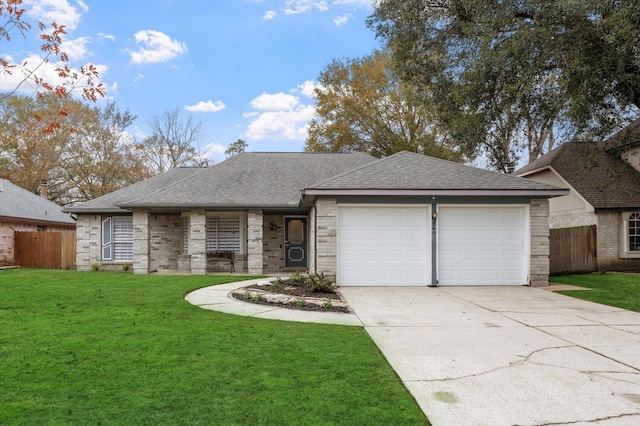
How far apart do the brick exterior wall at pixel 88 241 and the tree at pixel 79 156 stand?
1535 centimetres

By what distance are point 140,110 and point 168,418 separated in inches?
1294

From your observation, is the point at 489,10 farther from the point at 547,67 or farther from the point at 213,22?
the point at 213,22

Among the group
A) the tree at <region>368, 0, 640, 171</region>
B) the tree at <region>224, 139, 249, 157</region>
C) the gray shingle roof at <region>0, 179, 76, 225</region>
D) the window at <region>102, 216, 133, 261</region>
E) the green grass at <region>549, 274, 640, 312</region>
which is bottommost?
the green grass at <region>549, 274, 640, 312</region>

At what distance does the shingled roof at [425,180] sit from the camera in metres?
11.3

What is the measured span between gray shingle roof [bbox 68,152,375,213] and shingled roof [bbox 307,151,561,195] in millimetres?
3608

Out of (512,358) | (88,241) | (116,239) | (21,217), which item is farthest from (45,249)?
(512,358)

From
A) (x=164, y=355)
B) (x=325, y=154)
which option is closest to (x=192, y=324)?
(x=164, y=355)

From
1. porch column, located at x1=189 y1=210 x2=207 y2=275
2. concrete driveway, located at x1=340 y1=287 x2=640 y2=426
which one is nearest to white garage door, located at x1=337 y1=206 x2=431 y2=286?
concrete driveway, located at x1=340 y1=287 x2=640 y2=426

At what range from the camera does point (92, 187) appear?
31.1 metres

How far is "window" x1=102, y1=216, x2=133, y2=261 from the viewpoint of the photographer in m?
16.8

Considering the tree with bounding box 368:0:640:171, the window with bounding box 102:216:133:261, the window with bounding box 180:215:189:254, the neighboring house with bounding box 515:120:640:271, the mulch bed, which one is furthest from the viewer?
the window with bounding box 102:216:133:261

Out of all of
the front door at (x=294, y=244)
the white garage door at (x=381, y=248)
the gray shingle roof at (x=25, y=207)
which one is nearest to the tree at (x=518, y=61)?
the white garage door at (x=381, y=248)

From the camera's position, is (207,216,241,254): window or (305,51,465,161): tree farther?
(305,51,465,161): tree

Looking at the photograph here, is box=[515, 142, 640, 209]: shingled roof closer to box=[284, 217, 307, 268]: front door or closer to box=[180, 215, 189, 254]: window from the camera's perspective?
box=[284, 217, 307, 268]: front door
